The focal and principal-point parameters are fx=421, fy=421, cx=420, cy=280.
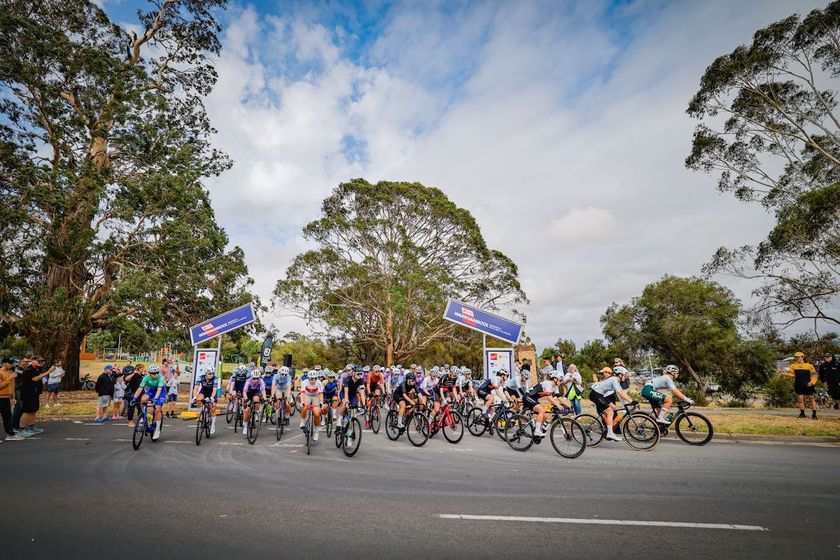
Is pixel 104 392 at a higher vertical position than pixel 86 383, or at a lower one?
higher

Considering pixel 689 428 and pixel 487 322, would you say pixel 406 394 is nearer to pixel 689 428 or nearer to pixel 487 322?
pixel 689 428

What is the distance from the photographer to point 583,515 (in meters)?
4.97

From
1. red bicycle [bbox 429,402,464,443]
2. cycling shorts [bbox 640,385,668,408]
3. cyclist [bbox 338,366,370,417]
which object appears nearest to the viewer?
cycling shorts [bbox 640,385,668,408]

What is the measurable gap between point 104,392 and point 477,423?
1265 centimetres

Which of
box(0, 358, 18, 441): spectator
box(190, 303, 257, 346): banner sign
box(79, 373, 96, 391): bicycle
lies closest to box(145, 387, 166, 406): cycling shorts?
box(0, 358, 18, 441): spectator

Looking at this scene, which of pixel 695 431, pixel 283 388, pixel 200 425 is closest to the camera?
pixel 695 431

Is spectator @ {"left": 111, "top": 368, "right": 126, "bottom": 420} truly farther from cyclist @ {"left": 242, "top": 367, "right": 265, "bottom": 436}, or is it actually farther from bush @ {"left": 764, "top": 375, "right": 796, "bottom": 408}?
bush @ {"left": 764, "top": 375, "right": 796, "bottom": 408}

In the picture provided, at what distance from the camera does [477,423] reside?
495 inches

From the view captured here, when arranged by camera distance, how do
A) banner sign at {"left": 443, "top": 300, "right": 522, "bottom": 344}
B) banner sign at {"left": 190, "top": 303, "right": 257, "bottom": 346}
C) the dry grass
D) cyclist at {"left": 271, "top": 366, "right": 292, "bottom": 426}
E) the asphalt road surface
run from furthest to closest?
banner sign at {"left": 190, "top": 303, "right": 257, "bottom": 346}, banner sign at {"left": 443, "top": 300, "right": 522, "bottom": 344}, cyclist at {"left": 271, "top": 366, "right": 292, "bottom": 426}, the dry grass, the asphalt road surface

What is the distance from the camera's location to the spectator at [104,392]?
1428 cm

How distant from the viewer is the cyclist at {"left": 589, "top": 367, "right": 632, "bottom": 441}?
9594 mm

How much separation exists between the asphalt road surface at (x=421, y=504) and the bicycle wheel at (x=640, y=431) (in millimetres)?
478

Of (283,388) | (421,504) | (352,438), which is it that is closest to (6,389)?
(283,388)

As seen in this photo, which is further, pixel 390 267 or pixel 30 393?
pixel 390 267
